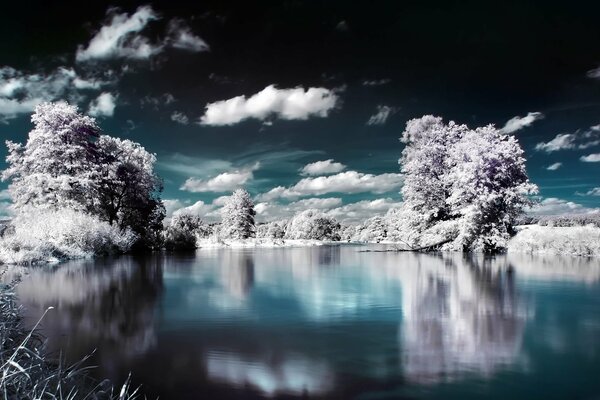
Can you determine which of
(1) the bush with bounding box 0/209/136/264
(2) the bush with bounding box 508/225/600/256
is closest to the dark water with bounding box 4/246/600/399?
(1) the bush with bounding box 0/209/136/264

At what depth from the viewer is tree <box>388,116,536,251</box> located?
1146 inches

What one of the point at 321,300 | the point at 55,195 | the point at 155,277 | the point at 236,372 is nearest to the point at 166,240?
the point at 55,195

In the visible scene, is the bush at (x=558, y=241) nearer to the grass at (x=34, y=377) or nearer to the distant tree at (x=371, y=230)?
the grass at (x=34, y=377)

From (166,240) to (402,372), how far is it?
132 feet

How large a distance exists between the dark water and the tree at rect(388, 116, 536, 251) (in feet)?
57.4

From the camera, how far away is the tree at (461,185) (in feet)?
95.5

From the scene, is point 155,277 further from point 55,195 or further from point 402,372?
point 55,195

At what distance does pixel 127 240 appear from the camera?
31.9m

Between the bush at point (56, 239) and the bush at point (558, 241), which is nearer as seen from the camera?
the bush at point (56, 239)

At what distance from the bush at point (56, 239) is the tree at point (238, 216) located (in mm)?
52644

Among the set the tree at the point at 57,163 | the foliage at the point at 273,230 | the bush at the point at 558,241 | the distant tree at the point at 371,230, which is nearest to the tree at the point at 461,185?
the bush at the point at 558,241

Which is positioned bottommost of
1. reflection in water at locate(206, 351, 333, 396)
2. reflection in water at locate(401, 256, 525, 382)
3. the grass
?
reflection in water at locate(401, 256, 525, 382)

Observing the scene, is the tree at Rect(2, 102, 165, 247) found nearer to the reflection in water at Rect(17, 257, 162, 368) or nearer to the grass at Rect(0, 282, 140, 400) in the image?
the reflection in water at Rect(17, 257, 162, 368)

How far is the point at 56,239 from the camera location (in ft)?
78.2
